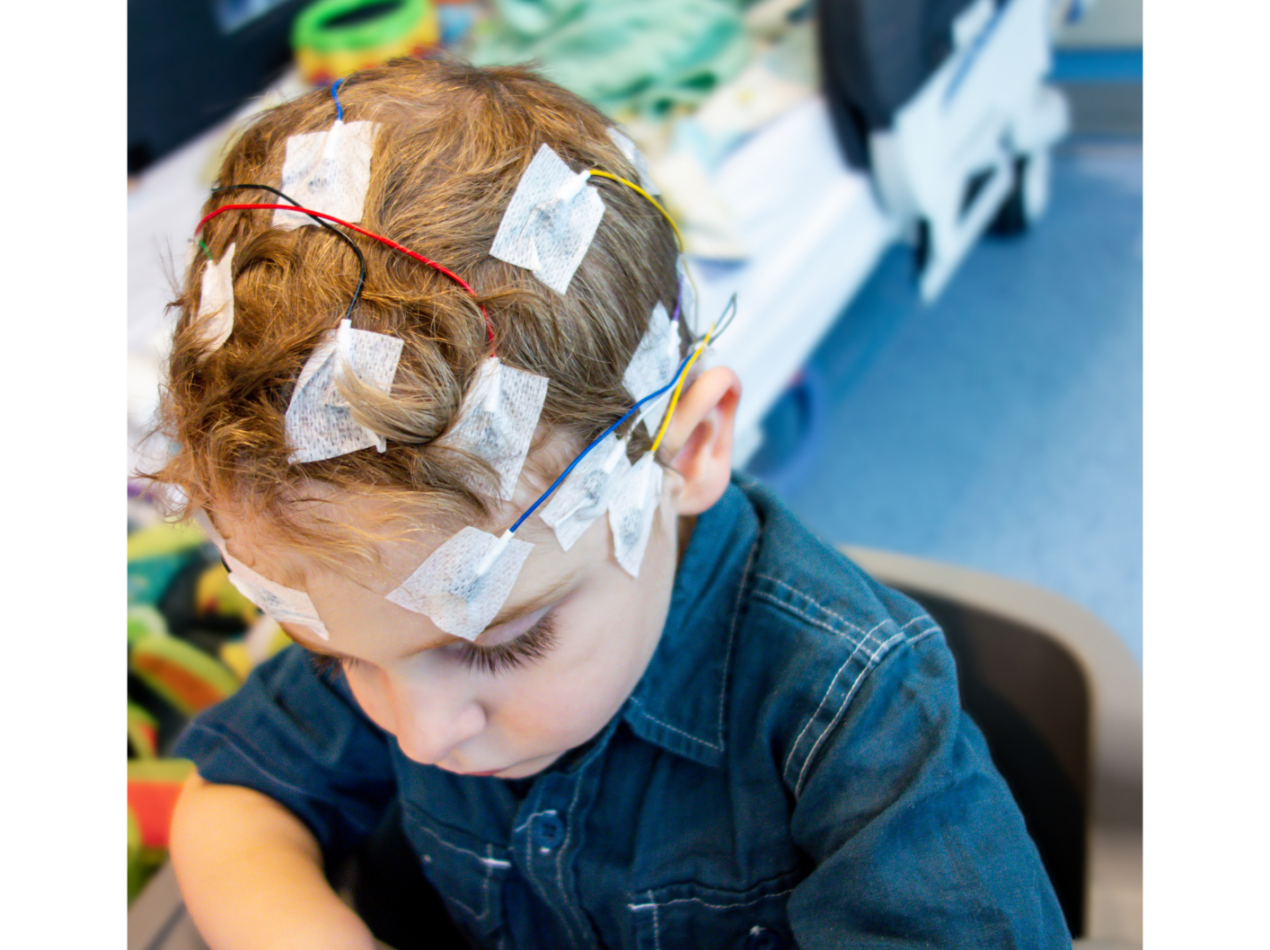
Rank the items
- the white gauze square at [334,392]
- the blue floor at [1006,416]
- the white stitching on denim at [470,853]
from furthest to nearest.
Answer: the blue floor at [1006,416]
the white stitching on denim at [470,853]
the white gauze square at [334,392]

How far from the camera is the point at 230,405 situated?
1.51 ft

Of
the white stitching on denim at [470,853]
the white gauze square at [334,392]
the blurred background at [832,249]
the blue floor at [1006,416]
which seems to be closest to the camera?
the white gauze square at [334,392]

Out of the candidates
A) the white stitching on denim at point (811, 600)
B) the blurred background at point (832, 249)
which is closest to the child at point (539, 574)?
the white stitching on denim at point (811, 600)

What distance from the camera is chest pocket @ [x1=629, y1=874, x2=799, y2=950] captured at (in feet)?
1.99

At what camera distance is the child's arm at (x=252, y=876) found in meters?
0.60

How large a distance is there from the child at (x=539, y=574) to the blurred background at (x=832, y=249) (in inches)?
18.9

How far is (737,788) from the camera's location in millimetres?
613

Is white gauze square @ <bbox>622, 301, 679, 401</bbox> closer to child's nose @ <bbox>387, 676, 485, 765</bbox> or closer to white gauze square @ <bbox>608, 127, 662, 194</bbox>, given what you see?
white gauze square @ <bbox>608, 127, 662, 194</bbox>

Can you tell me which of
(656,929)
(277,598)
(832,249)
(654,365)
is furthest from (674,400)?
(832,249)

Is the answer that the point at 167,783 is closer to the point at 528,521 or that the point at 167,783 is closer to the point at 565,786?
the point at 565,786

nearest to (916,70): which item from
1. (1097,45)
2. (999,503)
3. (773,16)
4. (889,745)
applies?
(773,16)

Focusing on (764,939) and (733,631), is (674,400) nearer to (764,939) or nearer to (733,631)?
(733,631)

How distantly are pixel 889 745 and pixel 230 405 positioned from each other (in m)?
0.40

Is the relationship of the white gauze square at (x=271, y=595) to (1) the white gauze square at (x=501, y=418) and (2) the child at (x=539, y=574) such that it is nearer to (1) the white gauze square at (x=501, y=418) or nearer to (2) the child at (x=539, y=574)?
(2) the child at (x=539, y=574)
